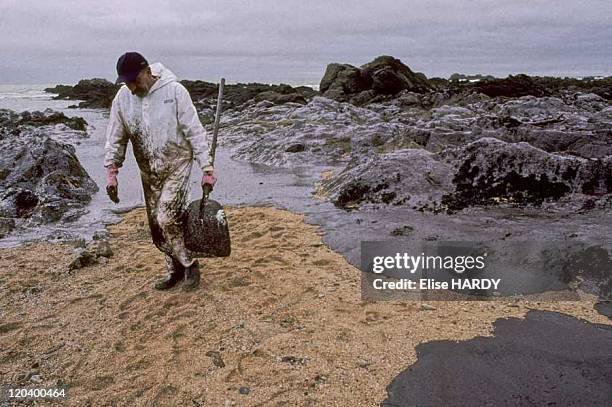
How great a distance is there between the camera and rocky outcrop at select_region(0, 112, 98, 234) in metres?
8.38

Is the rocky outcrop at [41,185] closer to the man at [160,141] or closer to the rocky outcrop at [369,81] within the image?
the man at [160,141]

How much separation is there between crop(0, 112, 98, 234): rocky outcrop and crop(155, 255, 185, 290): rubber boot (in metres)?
3.67

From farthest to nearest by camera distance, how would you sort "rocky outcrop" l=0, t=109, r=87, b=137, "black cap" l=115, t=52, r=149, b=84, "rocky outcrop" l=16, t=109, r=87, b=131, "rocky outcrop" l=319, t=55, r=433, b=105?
"rocky outcrop" l=319, t=55, r=433, b=105 → "rocky outcrop" l=16, t=109, r=87, b=131 → "rocky outcrop" l=0, t=109, r=87, b=137 → "black cap" l=115, t=52, r=149, b=84

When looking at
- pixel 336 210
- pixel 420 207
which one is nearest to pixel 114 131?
pixel 336 210

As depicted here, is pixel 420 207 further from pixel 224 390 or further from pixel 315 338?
pixel 224 390

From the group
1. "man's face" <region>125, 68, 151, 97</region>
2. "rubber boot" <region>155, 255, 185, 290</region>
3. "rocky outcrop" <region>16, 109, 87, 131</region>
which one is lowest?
"rubber boot" <region>155, 255, 185, 290</region>

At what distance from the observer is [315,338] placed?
4.03m

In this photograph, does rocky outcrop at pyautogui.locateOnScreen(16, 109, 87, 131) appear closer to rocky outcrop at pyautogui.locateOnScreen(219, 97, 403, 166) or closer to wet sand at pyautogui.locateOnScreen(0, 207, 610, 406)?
rocky outcrop at pyautogui.locateOnScreen(219, 97, 403, 166)

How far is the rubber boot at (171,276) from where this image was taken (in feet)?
16.6

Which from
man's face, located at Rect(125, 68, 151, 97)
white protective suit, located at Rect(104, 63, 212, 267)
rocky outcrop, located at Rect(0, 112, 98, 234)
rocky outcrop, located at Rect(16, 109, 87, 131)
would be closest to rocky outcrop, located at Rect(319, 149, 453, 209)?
white protective suit, located at Rect(104, 63, 212, 267)

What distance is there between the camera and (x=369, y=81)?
30953 mm

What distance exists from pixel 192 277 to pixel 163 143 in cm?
131

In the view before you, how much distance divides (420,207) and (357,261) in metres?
2.11

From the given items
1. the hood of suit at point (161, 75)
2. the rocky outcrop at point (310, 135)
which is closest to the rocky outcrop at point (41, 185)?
the hood of suit at point (161, 75)
